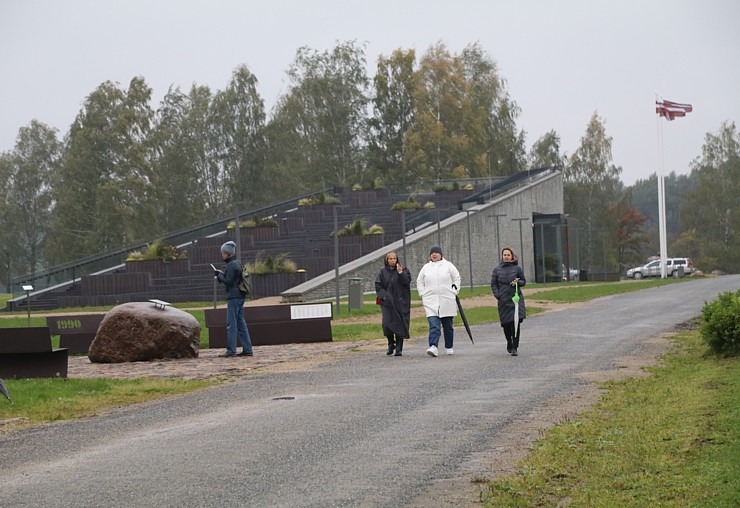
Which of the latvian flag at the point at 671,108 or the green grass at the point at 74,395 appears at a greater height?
the latvian flag at the point at 671,108

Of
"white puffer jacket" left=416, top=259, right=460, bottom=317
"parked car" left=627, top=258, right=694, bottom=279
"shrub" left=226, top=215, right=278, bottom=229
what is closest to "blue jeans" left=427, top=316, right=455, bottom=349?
"white puffer jacket" left=416, top=259, right=460, bottom=317

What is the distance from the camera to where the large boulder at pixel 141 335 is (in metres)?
19.7

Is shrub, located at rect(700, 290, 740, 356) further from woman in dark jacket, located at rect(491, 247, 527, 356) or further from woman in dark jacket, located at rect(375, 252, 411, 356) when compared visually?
woman in dark jacket, located at rect(375, 252, 411, 356)

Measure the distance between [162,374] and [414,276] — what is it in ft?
105

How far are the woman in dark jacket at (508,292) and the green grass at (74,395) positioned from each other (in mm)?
4702

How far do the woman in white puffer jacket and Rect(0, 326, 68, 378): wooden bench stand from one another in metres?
5.57

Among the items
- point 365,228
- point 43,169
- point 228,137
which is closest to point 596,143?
point 228,137

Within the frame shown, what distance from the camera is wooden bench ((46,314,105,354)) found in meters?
22.7

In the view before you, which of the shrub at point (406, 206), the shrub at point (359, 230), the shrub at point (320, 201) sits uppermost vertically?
the shrub at point (320, 201)

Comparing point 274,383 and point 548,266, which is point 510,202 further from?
point 274,383

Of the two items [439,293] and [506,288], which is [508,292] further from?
[439,293]

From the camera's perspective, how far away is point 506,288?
737 inches

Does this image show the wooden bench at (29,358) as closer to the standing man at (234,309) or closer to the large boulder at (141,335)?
the large boulder at (141,335)

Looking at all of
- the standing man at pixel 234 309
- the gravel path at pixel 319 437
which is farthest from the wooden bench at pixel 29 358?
the standing man at pixel 234 309
